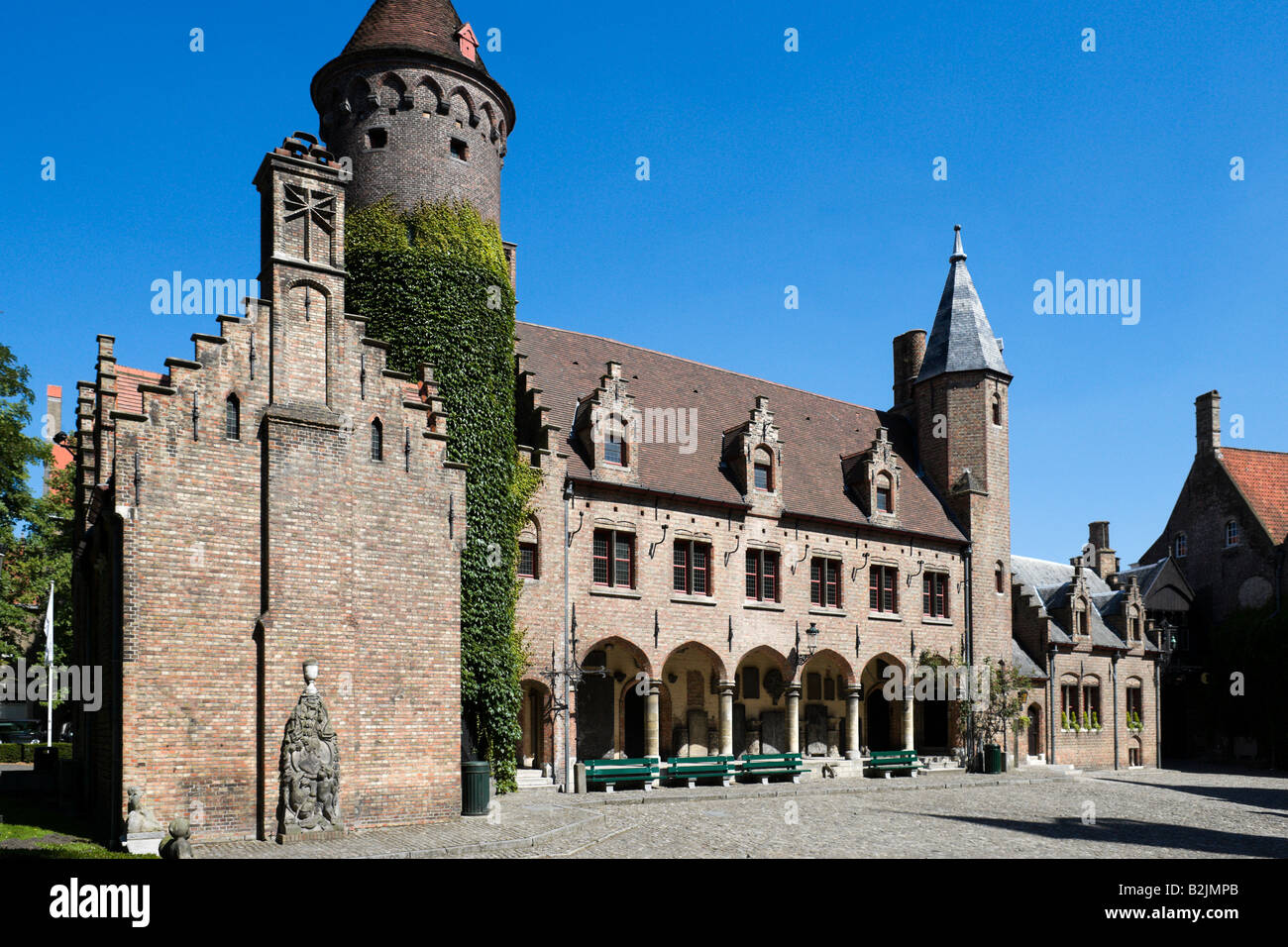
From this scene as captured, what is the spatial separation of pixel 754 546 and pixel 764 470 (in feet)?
8.29

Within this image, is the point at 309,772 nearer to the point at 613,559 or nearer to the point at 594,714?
the point at 613,559

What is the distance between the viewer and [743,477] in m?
31.3

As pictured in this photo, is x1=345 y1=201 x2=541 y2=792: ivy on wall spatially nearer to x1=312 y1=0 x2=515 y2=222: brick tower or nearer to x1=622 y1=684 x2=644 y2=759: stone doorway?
x1=312 y1=0 x2=515 y2=222: brick tower

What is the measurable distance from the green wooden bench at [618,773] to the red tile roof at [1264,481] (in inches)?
1284

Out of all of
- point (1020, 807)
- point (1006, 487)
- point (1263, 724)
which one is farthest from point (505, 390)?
point (1263, 724)

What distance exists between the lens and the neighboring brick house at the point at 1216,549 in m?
44.5

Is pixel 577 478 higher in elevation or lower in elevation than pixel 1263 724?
higher

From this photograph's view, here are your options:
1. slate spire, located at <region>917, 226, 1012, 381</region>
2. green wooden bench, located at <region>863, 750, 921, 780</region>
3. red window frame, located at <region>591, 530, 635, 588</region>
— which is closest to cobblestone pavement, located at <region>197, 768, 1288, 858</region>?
green wooden bench, located at <region>863, 750, 921, 780</region>

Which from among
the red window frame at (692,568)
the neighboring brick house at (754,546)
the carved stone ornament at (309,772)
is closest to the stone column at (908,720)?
the neighboring brick house at (754,546)

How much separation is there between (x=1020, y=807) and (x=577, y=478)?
1336 cm

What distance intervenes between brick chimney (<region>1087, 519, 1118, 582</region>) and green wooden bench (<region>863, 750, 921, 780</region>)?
22.8 m

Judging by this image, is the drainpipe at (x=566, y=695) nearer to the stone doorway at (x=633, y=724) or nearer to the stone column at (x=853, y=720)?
the stone doorway at (x=633, y=724)
